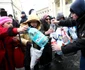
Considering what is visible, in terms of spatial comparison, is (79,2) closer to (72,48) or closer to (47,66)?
(72,48)

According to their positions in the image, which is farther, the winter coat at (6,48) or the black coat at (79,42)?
the winter coat at (6,48)

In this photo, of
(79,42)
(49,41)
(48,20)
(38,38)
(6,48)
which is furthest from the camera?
(48,20)

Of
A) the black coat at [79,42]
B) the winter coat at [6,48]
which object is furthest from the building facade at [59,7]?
the black coat at [79,42]

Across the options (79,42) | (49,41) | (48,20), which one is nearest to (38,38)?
(49,41)

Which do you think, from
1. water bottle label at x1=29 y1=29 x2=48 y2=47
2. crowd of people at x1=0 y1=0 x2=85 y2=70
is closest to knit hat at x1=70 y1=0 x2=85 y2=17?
crowd of people at x1=0 y1=0 x2=85 y2=70

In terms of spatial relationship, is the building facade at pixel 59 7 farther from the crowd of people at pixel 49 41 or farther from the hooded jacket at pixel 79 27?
the hooded jacket at pixel 79 27

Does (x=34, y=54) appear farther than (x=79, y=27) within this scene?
Yes

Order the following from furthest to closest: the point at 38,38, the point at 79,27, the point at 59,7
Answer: the point at 59,7, the point at 38,38, the point at 79,27

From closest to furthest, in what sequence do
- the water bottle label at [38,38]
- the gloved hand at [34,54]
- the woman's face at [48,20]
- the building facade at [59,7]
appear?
the water bottle label at [38,38] → the gloved hand at [34,54] → the woman's face at [48,20] → the building facade at [59,7]

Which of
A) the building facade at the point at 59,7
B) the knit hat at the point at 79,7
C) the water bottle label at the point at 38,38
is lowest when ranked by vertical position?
the water bottle label at the point at 38,38

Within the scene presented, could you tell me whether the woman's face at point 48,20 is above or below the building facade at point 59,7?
below

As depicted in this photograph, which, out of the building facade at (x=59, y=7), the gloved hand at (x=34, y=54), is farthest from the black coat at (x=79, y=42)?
the building facade at (x=59, y=7)

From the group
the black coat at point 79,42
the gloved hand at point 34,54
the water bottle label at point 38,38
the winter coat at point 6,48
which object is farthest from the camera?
the gloved hand at point 34,54

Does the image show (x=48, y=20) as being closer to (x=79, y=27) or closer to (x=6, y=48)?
(x=6, y=48)
